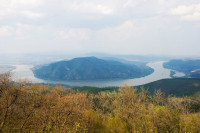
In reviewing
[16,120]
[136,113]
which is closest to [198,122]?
[136,113]

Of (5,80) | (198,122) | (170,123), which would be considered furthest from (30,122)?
(198,122)

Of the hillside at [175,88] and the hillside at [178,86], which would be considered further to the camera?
the hillside at [178,86]

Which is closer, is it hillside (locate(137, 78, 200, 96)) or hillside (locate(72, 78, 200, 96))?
hillside (locate(72, 78, 200, 96))

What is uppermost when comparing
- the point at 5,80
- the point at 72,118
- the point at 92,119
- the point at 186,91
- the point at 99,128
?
the point at 5,80

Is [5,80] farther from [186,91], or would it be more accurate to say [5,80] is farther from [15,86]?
[186,91]

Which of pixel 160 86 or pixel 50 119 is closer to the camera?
pixel 50 119

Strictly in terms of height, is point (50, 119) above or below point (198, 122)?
above

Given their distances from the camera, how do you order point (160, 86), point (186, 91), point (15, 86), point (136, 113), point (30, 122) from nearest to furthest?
point (30, 122) < point (15, 86) < point (136, 113) < point (186, 91) < point (160, 86)

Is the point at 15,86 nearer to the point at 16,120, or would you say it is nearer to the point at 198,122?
the point at 16,120

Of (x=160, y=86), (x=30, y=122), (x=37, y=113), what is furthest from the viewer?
(x=160, y=86)

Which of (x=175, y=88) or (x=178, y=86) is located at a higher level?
(x=178, y=86)

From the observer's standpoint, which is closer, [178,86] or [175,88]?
[175,88]
